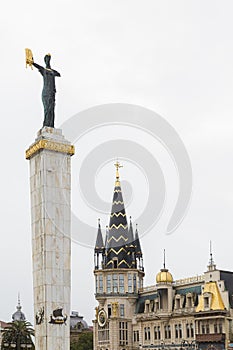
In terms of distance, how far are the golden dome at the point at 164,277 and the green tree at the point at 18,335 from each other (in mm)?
22048

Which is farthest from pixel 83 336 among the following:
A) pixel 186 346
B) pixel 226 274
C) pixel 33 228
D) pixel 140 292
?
pixel 33 228

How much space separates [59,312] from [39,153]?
1121cm

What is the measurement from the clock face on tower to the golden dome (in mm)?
11490

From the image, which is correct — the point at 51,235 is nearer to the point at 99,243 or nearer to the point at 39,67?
the point at 39,67

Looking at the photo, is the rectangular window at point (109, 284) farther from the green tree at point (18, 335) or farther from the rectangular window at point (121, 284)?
the green tree at point (18, 335)

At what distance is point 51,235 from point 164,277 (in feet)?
188

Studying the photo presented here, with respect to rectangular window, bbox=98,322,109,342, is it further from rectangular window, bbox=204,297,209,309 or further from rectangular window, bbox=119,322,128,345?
rectangular window, bbox=204,297,209,309

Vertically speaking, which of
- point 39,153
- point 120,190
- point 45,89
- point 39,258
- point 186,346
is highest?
point 120,190

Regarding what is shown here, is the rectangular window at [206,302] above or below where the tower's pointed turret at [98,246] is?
below

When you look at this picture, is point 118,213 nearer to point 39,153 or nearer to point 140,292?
point 140,292

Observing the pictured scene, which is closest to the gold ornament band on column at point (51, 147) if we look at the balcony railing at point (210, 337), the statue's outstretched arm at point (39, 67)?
the statue's outstretched arm at point (39, 67)

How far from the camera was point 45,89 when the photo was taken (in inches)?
1889

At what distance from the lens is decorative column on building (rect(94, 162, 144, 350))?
10438 cm

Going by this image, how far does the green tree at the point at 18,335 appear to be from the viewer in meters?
86.3
